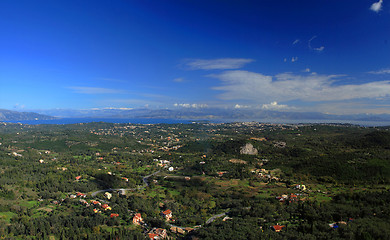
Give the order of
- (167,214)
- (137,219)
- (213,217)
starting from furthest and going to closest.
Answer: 1. (167,214)
2. (213,217)
3. (137,219)

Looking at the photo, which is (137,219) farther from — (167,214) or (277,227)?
(277,227)

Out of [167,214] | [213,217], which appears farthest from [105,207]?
[213,217]

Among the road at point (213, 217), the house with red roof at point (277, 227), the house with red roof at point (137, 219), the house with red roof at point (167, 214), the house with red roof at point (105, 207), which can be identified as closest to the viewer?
the house with red roof at point (277, 227)

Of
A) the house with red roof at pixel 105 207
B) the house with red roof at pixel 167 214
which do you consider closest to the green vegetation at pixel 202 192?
the house with red roof at pixel 105 207

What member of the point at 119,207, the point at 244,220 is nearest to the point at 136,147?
the point at 119,207

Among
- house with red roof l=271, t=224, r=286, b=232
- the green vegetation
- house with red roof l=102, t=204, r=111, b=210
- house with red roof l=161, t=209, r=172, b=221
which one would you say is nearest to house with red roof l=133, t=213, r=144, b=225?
the green vegetation

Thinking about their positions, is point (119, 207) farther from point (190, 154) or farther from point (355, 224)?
point (190, 154)

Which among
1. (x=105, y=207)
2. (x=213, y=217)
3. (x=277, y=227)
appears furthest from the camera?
(x=105, y=207)

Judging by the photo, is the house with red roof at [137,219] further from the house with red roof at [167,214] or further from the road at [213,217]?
the road at [213,217]
